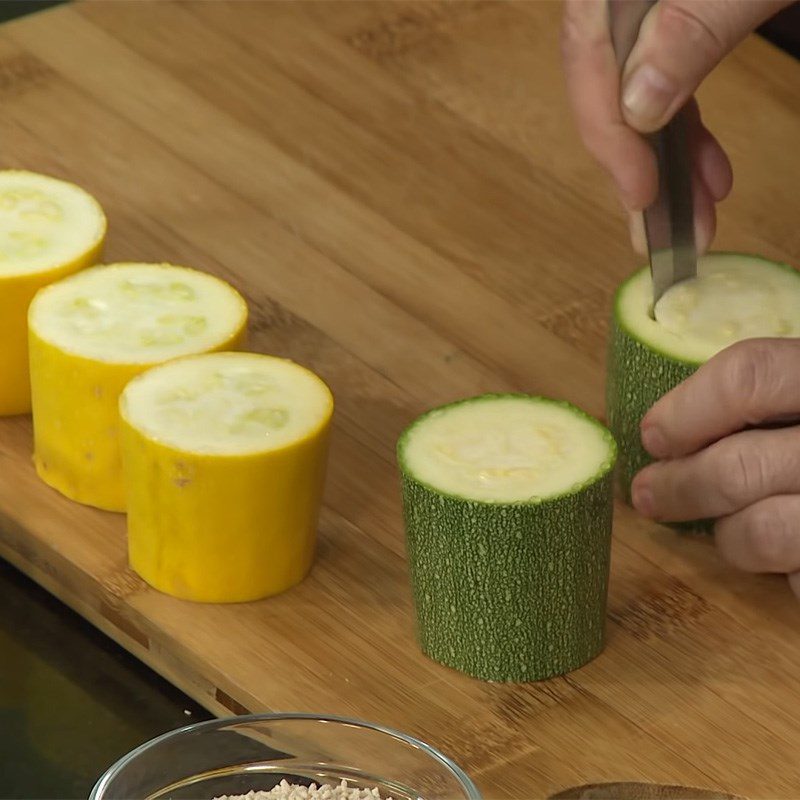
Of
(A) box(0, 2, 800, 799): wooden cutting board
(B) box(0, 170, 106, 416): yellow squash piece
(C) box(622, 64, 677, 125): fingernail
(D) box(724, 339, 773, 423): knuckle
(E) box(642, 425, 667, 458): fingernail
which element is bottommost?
(A) box(0, 2, 800, 799): wooden cutting board

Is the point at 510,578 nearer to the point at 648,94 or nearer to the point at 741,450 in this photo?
the point at 741,450

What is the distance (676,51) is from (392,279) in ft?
1.75

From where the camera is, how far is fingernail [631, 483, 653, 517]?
206 cm

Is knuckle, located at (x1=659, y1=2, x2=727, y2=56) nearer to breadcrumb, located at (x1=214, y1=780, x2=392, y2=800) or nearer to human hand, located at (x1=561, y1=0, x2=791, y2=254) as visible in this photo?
human hand, located at (x1=561, y1=0, x2=791, y2=254)

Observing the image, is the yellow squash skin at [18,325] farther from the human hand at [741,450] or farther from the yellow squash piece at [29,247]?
the human hand at [741,450]

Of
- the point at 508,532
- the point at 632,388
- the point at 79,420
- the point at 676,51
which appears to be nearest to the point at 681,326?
the point at 632,388

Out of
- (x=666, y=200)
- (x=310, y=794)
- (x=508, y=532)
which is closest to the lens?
(x=310, y=794)

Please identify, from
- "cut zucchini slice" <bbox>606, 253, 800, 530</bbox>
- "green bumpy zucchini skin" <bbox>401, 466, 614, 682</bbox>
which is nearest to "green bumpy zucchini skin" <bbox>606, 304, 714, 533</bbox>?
"cut zucchini slice" <bbox>606, 253, 800, 530</bbox>

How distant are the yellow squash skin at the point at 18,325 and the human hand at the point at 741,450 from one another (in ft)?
2.16

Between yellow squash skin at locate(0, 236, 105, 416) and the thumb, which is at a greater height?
the thumb

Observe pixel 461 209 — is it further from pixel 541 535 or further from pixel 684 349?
pixel 541 535

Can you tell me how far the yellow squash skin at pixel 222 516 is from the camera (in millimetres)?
1892

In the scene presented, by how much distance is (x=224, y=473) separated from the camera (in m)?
1.88

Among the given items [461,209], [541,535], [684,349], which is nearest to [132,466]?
[541,535]
